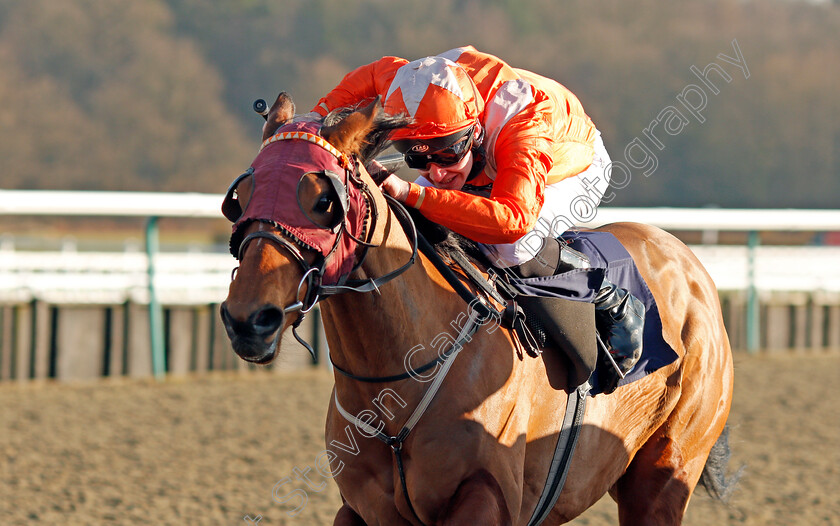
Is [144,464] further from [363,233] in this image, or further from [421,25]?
[421,25]

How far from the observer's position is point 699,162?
3086 cm

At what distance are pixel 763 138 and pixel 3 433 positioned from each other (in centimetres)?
3020

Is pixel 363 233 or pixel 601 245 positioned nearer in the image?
pixel 363 233

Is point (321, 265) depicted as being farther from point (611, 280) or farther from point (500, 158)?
point (611, 280)

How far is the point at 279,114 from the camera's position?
2334 mm

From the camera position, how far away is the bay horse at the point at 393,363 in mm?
2043

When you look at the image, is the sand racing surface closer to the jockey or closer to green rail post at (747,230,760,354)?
green rail post at (747,230,760,354)

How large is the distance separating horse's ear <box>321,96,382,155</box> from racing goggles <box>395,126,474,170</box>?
31 cm

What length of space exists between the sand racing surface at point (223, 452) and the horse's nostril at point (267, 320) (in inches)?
97.4

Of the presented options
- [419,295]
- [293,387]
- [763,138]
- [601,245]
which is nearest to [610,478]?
[601,245]

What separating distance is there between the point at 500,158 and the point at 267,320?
913 mm

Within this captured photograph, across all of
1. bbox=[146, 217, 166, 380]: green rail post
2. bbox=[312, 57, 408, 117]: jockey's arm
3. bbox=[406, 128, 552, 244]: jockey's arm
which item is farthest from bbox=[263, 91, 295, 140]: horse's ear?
bbox=[146, 217, 166, 380]: green rail post

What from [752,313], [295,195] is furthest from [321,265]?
[752,313]

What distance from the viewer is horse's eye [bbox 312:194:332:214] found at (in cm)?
209
